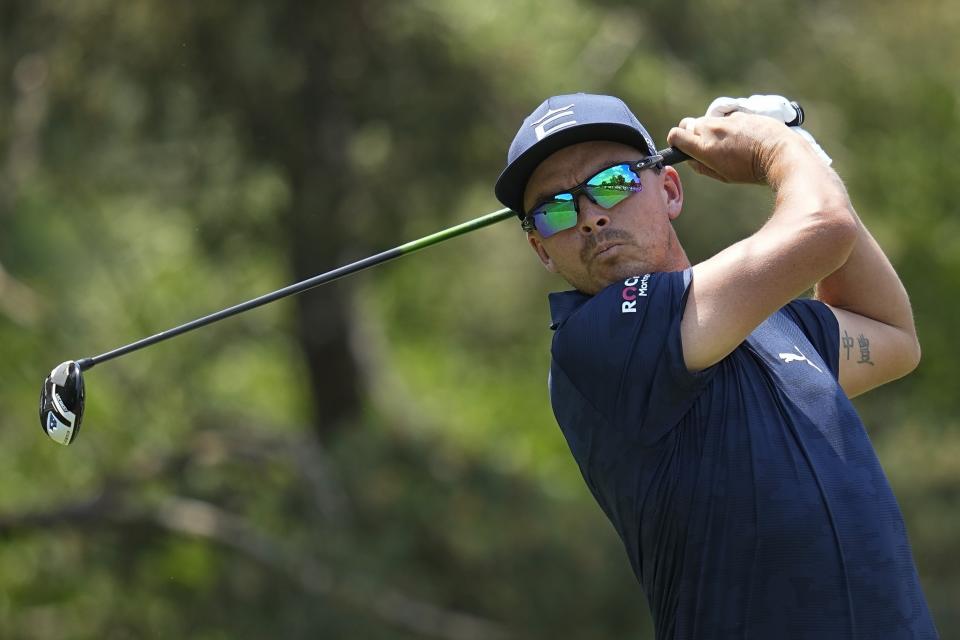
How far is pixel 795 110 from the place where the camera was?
2459mm

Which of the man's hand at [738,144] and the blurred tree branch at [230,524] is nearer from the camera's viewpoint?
the man's hand at [738,144]

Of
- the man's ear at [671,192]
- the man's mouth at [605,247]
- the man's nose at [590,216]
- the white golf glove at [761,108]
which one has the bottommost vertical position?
the man's mouth at [605,247]

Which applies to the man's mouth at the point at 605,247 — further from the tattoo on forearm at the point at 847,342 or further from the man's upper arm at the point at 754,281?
the tattoo on forearm at the point at 847,342

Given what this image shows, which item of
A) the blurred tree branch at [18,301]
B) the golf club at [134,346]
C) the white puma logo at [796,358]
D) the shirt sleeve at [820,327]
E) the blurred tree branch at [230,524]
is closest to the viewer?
the white puma logo at [796,358]

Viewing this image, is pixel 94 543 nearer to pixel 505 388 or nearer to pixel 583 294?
pixel 583 294

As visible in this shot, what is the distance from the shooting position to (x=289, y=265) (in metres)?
7.80

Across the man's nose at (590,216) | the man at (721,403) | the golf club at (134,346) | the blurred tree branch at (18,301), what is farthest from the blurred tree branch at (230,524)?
the man's nose at (590,216)

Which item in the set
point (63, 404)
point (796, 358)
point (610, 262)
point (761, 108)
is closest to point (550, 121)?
Answer: point (610, 262)

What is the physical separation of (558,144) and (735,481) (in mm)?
610

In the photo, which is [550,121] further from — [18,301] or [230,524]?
[18,301]

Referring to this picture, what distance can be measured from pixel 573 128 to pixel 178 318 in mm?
6588

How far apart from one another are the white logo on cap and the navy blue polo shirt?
280 mm

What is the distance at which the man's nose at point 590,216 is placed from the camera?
2203 millimetres

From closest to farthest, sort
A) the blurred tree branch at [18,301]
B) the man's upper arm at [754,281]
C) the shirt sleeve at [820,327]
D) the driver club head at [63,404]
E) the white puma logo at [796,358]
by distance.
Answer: the man's upper arm at [754,281] < the white puma logo at [796,358] < the shirt sleeve at [820,327] < the driver club head at [63,404] < the blurred tree branch at [18,301]
